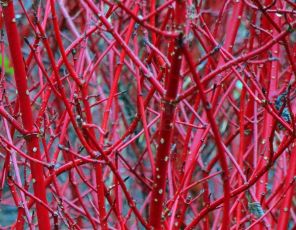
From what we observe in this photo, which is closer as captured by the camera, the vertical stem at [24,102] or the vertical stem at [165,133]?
the vertical stem at [165,133]

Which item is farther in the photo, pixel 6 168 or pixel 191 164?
pixel 6 168

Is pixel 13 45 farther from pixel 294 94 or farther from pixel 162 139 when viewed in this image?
pixel 294 94

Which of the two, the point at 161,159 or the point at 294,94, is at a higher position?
the point at 294,94

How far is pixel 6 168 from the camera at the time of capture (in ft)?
7.24

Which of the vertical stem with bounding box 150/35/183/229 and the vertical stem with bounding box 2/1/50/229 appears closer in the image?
the vertical stem with bounding box 150/35/183/229

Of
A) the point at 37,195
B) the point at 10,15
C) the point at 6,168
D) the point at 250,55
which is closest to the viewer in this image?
the point at 250,55

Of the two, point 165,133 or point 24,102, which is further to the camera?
point 24,102

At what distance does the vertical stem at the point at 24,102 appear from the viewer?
1661mm

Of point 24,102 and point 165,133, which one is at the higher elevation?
point 24,102

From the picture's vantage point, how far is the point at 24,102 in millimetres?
1766

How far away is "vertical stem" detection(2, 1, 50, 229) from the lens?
5.45 ft

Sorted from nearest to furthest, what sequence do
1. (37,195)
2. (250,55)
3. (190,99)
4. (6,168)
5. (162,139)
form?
(250,55) < (162,139) < (37,195) < (6,168) < (190,99)

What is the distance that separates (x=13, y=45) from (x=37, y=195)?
504mm

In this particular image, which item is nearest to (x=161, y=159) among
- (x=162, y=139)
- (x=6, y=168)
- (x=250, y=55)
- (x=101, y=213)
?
(x=162, y=139)
